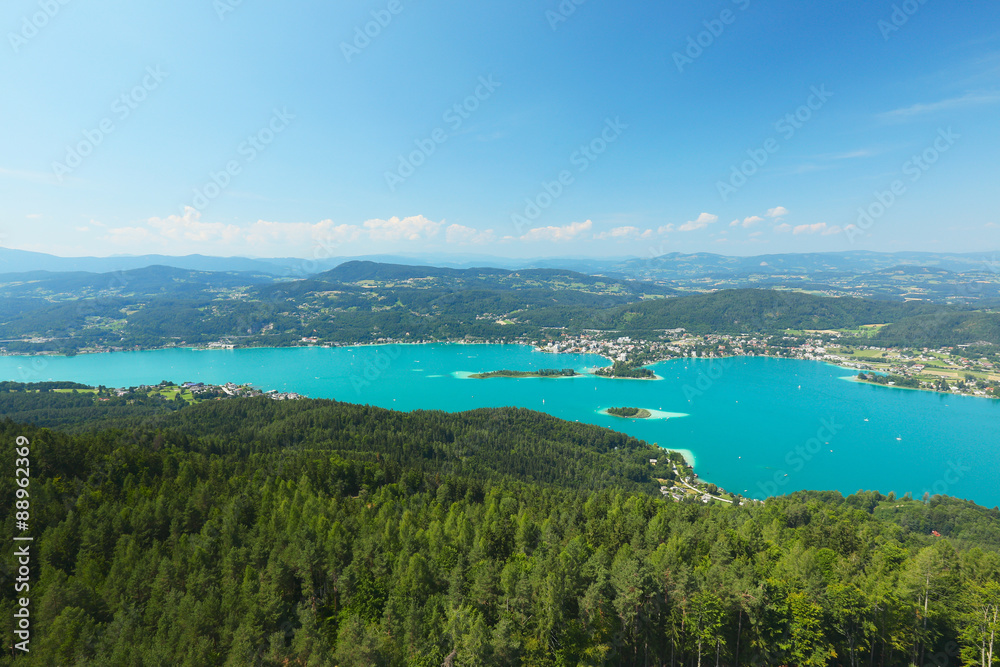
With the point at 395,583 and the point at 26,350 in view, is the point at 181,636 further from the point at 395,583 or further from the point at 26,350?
the point at 26,350

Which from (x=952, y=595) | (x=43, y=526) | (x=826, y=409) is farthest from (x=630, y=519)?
(x=826, y=409)

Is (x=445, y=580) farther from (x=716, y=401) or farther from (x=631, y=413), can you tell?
(x=716, y=401)

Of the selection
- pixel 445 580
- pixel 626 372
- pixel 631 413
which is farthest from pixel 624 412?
pixel 445 580

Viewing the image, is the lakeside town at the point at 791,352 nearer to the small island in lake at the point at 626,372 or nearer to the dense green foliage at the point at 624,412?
the small island in lake at the point at 626,372

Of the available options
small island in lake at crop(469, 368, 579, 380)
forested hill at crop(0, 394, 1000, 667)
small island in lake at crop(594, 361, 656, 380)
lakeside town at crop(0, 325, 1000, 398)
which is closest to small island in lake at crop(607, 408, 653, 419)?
small island in lake at crop(594, 361, 656, 380)

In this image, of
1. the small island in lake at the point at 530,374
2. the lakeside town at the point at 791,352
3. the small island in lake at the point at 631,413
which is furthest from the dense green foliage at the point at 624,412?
the small island in lake at the point at 530,374

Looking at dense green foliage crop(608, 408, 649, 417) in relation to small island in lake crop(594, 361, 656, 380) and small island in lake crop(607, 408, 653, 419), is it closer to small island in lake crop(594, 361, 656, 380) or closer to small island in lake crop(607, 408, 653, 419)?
small island in lake crop(607, 408, 653, 419)

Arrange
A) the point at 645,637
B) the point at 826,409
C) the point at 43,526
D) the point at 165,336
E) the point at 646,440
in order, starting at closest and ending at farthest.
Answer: the point at 645,637, the point at 43,526, the point at 646,440, the point at 826,409, the point at 165,336
